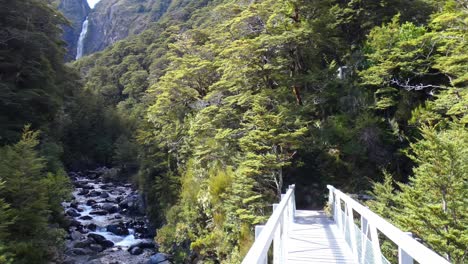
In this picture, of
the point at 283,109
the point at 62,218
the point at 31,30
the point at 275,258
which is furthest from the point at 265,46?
the point at 31,30

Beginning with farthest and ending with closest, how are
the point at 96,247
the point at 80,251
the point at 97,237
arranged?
the point at 97,237, the point at 96,247, the point at 80,251

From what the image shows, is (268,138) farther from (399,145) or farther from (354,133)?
(399,145)

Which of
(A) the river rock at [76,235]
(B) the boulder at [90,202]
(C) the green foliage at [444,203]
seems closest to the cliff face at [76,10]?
(B) the boulder at [90,202]

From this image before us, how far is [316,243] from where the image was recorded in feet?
21.2

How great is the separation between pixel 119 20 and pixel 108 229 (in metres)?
116

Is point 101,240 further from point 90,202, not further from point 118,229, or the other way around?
point 90,202

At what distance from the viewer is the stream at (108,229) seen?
1908 centimetres

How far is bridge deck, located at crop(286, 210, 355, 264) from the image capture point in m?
5.48

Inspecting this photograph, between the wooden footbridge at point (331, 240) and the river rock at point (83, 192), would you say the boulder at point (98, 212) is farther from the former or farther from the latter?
the wooden footbridge at point (331, 240)

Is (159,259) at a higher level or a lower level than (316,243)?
lower

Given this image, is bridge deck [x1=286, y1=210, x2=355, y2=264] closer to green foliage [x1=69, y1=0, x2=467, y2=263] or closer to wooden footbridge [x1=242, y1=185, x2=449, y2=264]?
wooden footbridge [x1=242, y1=185, x2=449, y2=264]

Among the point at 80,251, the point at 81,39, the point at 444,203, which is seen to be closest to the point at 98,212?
the point at 80,251

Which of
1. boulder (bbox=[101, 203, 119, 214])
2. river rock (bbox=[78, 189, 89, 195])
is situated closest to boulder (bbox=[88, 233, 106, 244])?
boulder (bbox=[101, 203, 119, 214])

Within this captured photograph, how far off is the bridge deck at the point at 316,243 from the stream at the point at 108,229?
12165 mm
